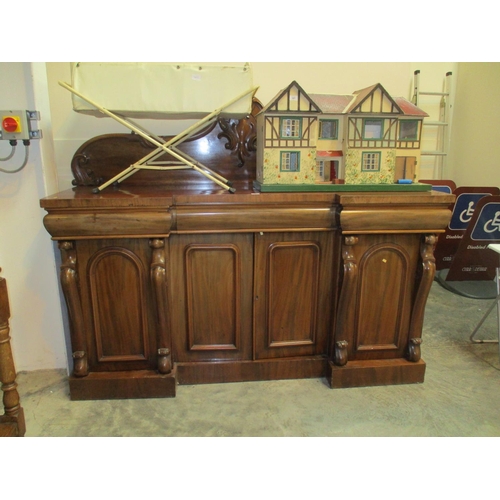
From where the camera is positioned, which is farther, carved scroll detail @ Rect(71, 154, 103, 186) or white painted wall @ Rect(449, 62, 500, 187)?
white painted wall @ Rect(449, 62, 500, 187)

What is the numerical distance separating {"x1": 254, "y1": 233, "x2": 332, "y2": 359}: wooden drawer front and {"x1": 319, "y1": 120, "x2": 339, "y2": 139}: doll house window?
52cm

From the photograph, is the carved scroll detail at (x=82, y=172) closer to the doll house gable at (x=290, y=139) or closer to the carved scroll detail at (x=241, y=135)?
the carved scroll detail at (x=241, y=135)

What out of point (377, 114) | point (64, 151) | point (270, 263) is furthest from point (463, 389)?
point (64, 151)

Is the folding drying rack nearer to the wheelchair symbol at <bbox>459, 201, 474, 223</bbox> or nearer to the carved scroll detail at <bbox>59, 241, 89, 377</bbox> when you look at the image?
the carved scroll detail at <bbox>59, 241, 89, 377</bbox>

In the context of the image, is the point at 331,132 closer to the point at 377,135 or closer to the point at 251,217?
the point at 377,135

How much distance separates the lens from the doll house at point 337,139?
1881mm

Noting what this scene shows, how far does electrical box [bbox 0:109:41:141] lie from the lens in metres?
1.80

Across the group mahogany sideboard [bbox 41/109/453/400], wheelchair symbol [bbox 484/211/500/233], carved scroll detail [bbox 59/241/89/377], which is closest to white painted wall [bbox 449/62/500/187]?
wheelchair symbol [bbox 484/211/500/233]

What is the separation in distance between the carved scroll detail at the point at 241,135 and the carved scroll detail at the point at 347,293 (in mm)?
796

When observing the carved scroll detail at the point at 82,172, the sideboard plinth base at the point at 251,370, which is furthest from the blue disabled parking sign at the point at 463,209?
the carved scroll detail at the point at 82,172

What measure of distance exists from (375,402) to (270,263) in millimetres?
858

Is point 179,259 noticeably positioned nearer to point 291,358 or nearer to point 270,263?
point 270,263

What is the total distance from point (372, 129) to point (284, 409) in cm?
144

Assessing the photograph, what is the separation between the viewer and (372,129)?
1.94m
